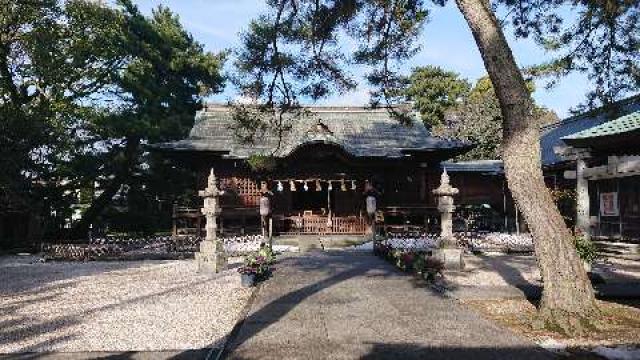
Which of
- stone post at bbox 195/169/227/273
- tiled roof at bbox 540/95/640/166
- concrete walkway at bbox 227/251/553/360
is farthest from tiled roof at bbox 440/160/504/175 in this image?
concrete walkway at bbox 227/251/553/360

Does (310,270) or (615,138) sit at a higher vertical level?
(615,138)

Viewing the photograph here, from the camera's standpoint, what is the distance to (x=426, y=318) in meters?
7.57

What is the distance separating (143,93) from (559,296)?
22.9 metres

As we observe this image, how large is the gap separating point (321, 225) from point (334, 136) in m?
4.04

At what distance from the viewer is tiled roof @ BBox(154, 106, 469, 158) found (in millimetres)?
22297

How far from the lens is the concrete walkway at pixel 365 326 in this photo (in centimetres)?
591

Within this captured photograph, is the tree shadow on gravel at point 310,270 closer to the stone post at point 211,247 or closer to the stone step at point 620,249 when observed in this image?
the stone post at point 211,247

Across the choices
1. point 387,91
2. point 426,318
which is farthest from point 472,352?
point 387,91

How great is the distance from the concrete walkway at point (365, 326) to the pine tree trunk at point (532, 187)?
3.65ft

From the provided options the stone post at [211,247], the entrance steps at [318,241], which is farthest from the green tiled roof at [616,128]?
the entrance steps at [318,241]

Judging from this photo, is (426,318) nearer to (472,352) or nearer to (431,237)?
(472,352)

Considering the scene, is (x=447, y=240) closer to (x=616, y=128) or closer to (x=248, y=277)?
(x=248, y=277)

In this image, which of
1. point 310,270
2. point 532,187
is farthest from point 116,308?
point 532,187

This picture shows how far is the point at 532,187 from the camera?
7301 mm
